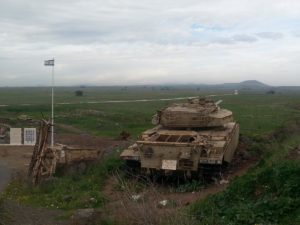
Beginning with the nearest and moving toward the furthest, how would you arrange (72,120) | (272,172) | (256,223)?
(256,223), (272,172), (72,120)

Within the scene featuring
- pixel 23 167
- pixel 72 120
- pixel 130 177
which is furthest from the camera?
pixel 72 120

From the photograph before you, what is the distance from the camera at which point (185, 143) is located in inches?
532

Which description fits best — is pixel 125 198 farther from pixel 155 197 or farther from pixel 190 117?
pixel 190 117

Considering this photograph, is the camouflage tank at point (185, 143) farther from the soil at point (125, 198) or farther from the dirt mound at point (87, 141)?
the dirt mound at point (87, 141)

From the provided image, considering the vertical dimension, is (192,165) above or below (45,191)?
above

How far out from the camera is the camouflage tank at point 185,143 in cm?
1342

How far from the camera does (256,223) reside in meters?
8.52

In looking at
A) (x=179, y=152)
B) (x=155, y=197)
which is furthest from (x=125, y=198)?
(x=179, y=152)

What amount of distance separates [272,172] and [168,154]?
3792mm

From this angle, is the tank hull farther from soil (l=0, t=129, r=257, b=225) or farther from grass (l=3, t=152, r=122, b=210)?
grass (l=3, t=152, r=122, b=210)

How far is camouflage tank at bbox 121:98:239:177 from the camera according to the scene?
44.0 ft

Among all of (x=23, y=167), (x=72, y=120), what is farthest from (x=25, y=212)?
(x=72, y=120)

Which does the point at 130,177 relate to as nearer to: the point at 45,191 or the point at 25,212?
the point at 45,191

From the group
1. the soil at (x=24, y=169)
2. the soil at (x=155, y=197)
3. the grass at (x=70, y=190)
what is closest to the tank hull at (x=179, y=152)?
the soil at (x=155, y=197)
